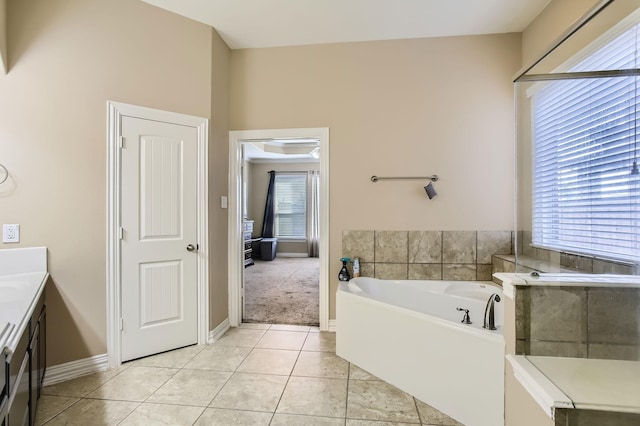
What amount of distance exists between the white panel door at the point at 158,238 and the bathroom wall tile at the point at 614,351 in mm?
2696

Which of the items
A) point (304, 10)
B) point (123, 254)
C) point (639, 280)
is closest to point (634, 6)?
point (639, 280)

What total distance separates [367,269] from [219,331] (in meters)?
1.55

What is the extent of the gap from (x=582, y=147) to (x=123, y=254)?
3230 millimetres

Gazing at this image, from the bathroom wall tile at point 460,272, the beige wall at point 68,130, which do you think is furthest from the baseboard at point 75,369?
the bathroom wall tile at point 460,272

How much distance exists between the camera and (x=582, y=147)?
1778mm

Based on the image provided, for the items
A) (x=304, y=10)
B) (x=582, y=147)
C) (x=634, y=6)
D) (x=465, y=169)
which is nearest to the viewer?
(x=634, y=6)

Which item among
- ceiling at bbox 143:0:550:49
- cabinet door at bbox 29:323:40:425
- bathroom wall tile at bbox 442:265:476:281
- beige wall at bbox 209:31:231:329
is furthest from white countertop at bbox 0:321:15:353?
bathroom wall tile at bbox 442:265:476:281

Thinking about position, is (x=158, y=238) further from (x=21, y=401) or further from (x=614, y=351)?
(x=614, y=351)

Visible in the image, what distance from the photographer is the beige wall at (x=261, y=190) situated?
7.80 m

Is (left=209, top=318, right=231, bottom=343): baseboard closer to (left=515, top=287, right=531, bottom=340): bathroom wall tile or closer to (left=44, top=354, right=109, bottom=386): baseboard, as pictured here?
(left=44, top=354, right=109, bottom=386): baseboard

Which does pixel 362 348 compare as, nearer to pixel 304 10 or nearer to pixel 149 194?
pixel 149 194

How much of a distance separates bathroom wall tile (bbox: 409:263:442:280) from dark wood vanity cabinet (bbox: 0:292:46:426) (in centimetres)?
271

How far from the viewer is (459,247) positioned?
287 centimetres

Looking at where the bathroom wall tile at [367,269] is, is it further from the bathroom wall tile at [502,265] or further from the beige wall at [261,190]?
the beige wall at [261,190]
